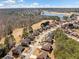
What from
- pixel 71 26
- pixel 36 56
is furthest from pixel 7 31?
pixel 36 56

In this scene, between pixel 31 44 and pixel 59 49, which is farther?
pixel 31 44

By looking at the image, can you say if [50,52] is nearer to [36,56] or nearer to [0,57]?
[36,56]

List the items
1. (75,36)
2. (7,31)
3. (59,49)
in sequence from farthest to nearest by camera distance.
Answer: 1. (7,31)
2. (75,36)
3. (59,49)

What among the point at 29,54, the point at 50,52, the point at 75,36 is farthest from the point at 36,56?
the point at 75,36

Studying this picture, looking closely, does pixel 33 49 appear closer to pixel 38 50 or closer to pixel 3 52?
pixel 38 50

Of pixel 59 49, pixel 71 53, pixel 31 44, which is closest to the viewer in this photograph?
pixel 71 53

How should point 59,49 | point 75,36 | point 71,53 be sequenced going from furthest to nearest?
1. point 75,36
2. point 59,49
3. point 71,53

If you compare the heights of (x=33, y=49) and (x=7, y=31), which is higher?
(x=33, y=49)

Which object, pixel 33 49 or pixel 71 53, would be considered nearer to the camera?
pixel 71 53

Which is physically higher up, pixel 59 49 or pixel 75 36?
pixel 59 49
